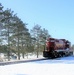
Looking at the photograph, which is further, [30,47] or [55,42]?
[30,47]

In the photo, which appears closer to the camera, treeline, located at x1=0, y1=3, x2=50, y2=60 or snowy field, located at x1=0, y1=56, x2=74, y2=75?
snowy field, located at x1=0, y1=56, x2=74, y2=75

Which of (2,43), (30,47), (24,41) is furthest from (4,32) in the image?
(30,47)

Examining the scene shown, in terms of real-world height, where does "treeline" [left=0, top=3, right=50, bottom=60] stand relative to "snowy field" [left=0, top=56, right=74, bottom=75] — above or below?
above

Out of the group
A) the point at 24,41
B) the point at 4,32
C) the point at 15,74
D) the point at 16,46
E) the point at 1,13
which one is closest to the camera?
the point at 15,74

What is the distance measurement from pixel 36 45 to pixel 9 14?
68.4ft

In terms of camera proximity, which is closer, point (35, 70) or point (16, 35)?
point (35, 70)

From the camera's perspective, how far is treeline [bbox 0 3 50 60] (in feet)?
142

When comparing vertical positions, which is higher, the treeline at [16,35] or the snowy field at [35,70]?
the treeline at [16,35]

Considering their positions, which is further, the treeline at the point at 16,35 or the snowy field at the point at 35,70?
the treeline at the point at 16,35

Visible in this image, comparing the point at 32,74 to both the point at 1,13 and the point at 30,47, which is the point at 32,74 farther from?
the point at 30,47

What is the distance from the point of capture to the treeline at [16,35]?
4333cm

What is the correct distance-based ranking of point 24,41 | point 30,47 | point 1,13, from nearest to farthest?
point 1,13, point 24,41, point 30,47

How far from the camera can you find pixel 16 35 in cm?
5100

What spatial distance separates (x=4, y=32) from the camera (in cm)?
4491
